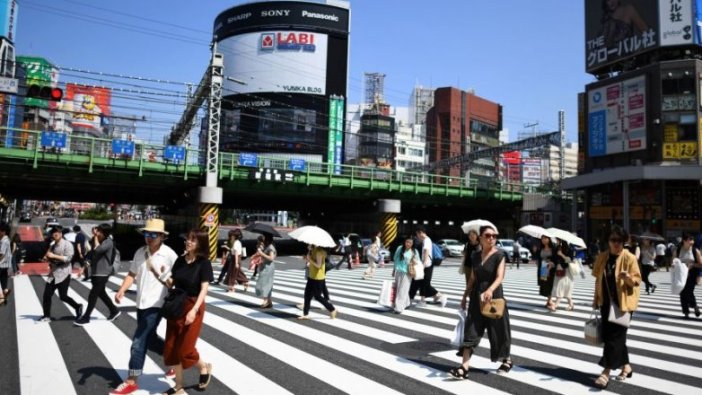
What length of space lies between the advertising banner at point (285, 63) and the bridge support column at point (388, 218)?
4130cm

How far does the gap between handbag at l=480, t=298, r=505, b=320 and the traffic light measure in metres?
13.8

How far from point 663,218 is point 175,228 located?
40.1 metres

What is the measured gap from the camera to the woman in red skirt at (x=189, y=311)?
14.7ft

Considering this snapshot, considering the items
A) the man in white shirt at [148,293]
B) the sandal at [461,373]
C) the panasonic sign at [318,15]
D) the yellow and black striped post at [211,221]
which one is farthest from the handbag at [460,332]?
the panasonic sign at [318,15]

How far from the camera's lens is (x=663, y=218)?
34281mm

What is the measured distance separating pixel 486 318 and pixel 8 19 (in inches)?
2431

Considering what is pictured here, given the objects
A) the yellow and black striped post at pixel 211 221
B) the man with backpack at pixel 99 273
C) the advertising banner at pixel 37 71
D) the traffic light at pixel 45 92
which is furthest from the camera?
the yellow and black striped post at pixel 211 221

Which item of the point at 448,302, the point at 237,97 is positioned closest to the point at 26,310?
the point at 448,302

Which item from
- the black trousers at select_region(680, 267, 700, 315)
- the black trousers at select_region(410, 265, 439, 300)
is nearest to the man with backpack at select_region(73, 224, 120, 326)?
the black trousers at select_region(410, 265, 439, 300)

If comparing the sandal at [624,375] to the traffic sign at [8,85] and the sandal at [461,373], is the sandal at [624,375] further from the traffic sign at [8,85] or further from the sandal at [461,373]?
the traffic sign at [8,85]

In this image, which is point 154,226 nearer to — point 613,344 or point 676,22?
point 613,344

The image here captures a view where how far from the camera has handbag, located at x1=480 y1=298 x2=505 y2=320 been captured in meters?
5.16

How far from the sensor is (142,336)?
474 centimetres

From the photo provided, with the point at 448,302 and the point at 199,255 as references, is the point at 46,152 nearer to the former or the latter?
the point at 448,302
